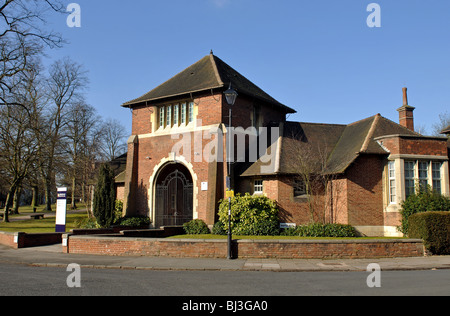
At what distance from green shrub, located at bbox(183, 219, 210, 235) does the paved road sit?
951 cm

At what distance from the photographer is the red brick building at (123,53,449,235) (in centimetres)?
2028

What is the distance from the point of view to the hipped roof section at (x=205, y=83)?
2384 cm

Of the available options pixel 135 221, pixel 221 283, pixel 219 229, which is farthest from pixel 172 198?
pixel 221 283

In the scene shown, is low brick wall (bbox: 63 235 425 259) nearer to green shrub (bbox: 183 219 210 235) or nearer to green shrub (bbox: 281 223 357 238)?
green shrub (bbox: 281 223 357 238)

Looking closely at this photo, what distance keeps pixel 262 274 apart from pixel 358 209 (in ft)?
34.0

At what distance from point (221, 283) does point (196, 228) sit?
478 inches

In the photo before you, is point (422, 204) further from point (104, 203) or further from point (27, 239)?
point (27, 239)

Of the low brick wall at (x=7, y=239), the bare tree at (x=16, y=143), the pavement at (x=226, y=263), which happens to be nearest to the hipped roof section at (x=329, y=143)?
the pavement at (x=226, y=263)

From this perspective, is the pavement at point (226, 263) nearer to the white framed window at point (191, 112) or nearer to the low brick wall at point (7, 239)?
the low brick wall at point (7, 239)

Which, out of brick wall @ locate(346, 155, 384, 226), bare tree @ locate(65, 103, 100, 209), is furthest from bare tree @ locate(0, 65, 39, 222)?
brick wall @ locate(346, 155, 384, 226)

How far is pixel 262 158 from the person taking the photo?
2336 centimetres
